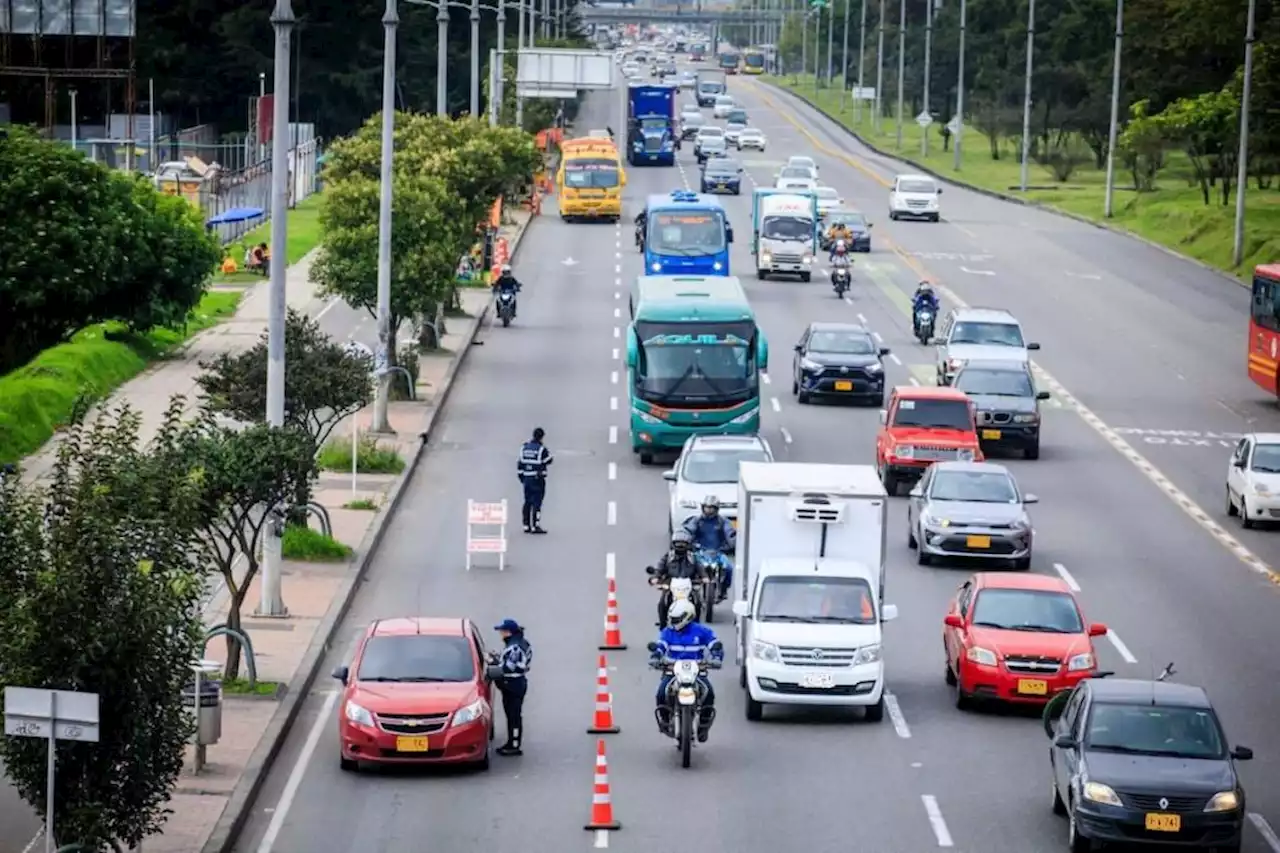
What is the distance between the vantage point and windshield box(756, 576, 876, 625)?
2834 centimetres

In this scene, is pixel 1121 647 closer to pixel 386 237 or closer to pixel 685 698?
pixel 685 698

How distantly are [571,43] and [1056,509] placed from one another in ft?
350

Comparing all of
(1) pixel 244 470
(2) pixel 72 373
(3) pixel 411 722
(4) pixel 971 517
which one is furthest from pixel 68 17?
(3) pixel 411 722

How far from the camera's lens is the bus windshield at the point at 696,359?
46438 millimetres

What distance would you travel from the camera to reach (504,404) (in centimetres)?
5266

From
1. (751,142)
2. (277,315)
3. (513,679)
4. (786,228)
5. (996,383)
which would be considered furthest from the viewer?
(751,142)

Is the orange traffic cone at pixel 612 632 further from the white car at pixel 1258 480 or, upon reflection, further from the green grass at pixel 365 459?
the white car at pixel 1258 480

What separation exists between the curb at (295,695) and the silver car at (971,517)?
8129 mm

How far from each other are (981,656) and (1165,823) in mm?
6372

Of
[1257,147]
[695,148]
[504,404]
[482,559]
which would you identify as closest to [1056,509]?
[482,559]

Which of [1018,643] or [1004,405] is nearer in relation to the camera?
[1018,643]

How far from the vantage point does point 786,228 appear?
7388 centimetres

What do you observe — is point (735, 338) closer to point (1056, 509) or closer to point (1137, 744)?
point (1056, 509)

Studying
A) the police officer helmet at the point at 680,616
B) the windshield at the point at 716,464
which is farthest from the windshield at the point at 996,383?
the police officer helmet at the point at 680,616
